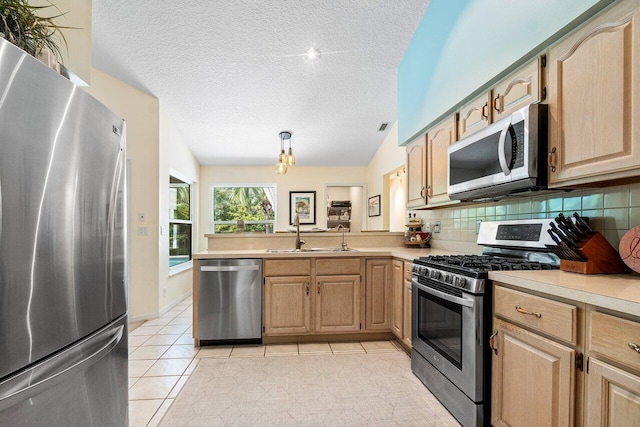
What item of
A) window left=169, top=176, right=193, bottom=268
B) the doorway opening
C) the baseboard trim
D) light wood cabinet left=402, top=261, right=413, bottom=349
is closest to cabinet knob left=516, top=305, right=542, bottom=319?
A: light wood cabinet left=402, top=261, right=413, bottom=349

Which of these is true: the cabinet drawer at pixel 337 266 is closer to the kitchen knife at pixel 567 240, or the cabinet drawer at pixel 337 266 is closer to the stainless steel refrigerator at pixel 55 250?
the kitchen knife at pixel 567 240

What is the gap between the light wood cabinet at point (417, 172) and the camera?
2978 millimetres

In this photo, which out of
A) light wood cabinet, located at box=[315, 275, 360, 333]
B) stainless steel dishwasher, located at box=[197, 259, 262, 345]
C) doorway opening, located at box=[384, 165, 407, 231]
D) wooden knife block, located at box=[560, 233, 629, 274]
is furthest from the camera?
doorway opening, located at box=[384, 165, 407, 231]

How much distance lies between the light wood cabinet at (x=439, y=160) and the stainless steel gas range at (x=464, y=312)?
0.46 m

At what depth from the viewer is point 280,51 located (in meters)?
3.26

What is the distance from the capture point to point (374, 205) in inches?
241

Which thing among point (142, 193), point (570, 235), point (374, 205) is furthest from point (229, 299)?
point (374, 205)

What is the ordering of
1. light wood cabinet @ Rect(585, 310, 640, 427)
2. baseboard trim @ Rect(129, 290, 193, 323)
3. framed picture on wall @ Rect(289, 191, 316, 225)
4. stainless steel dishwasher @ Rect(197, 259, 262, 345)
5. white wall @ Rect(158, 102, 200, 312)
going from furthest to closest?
framed picture on wall @ Rect(289, 191, 316, 225) → white wall @ Rect(158, 102, 200, 312) → baseboard trim @ Rect(129, 290, 193, 323) → stainless steel dishwasher @ Rect(197, 259, 262, 345) → light wood cabinet @ Rect(585, 310, 640, 427)

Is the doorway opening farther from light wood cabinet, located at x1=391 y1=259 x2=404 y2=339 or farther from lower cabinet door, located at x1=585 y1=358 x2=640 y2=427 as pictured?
lower cabinet door, located at x1=585 y1=358 x2=640 y2=427

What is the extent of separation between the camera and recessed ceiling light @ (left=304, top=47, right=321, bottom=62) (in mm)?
3281

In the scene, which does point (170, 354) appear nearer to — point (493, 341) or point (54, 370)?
point (54, 370)

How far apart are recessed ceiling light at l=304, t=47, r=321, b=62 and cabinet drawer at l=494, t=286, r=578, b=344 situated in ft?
9.30

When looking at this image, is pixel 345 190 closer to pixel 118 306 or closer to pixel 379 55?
pixel 379 55

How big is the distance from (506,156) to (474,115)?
0.61 metres
